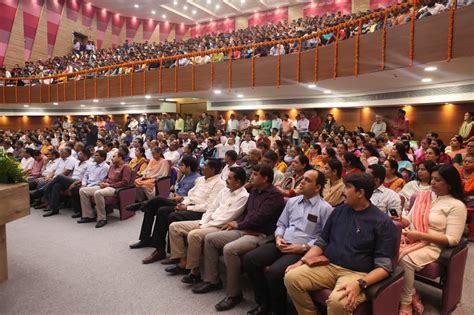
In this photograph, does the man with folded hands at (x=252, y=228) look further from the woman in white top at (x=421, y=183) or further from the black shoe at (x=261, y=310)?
the woman in white top at (x=421, y=183)

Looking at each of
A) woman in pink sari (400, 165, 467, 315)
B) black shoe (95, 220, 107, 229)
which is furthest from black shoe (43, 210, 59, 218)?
woman in pink sari (400, 165, 467, 315)

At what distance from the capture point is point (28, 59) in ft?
56.7

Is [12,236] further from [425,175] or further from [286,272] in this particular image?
[425,175]

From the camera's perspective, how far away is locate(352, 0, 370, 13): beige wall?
15.4 metres

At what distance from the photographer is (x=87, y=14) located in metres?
19.7

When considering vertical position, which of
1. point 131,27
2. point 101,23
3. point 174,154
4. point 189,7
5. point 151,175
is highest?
point 189,7

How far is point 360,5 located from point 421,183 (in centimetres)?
1477

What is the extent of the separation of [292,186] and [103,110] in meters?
15.1

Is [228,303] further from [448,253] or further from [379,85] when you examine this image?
[379,85]

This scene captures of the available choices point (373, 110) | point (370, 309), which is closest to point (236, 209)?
point (370, 309)

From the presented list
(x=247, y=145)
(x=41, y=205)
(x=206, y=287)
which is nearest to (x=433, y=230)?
(x=206, y=287)

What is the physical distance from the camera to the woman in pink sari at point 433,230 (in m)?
2.31

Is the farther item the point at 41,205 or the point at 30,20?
the point at 30,20

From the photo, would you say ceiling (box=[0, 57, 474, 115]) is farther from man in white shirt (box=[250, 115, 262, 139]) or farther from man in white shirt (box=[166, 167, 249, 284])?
man in white shirt (box=[166, 167, 249, 284])
